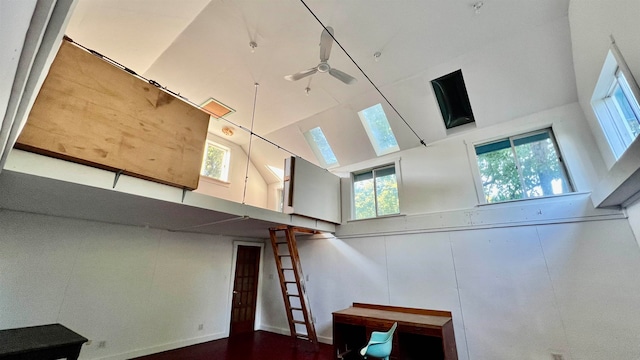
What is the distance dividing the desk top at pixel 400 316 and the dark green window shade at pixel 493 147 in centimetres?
317

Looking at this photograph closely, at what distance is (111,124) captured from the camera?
2926 mm

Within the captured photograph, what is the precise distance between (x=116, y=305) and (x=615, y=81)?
8738 millimetres

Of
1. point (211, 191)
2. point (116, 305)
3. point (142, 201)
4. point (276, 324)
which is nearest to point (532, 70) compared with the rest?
point (142, 201)

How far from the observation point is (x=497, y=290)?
4.12 metres

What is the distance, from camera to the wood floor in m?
4.83

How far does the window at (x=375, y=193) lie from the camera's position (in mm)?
5781

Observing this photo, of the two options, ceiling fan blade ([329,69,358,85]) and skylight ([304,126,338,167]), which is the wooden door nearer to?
skylight ([304,126,338,167])

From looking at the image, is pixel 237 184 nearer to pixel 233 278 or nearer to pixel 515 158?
pixel 233 278

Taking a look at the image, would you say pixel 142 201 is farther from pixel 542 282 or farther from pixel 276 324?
pixel 542 282

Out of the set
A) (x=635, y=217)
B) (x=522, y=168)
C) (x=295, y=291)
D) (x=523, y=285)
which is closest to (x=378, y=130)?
(x=522, y=168)

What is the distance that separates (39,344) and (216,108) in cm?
469

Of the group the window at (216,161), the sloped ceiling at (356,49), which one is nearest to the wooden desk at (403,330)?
the sloped ceiling at (356,49)

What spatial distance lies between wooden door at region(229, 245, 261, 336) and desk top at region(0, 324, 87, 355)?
386 centimetres

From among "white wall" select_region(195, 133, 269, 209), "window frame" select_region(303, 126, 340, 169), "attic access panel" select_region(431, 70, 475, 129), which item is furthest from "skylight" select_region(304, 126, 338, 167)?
"attic access panel" select_region(431, 70, 475, 129)
